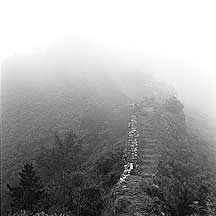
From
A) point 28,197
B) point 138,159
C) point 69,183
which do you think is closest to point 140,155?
point 138,159

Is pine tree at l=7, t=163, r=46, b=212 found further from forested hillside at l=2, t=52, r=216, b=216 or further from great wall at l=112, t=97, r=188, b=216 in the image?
great wall at l=112, t=97, r=188, b=216

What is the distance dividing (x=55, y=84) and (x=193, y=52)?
86.9 feet

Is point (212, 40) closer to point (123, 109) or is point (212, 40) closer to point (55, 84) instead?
point (55, 84)

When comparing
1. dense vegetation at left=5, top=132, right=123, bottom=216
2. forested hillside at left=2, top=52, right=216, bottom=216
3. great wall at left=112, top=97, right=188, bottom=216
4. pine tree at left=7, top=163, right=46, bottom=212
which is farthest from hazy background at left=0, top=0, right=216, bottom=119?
pine tree at left=7, top=163, right=46, bottom=212

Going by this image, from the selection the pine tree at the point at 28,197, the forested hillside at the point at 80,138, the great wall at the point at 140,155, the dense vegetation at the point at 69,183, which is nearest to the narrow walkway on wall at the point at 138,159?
the great wall at the point at 140,155

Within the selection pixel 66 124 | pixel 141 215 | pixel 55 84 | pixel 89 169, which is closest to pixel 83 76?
pixel 55 84

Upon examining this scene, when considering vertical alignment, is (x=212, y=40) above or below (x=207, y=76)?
above

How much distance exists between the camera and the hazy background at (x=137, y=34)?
156 feet

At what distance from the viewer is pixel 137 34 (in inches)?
2340

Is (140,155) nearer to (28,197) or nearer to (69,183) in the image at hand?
(69,183)

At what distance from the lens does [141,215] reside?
49.5 ft

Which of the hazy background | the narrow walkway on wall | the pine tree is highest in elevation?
the hazy background

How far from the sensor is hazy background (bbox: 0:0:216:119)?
4759cm

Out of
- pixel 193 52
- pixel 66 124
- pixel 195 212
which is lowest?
pixel 66 124
